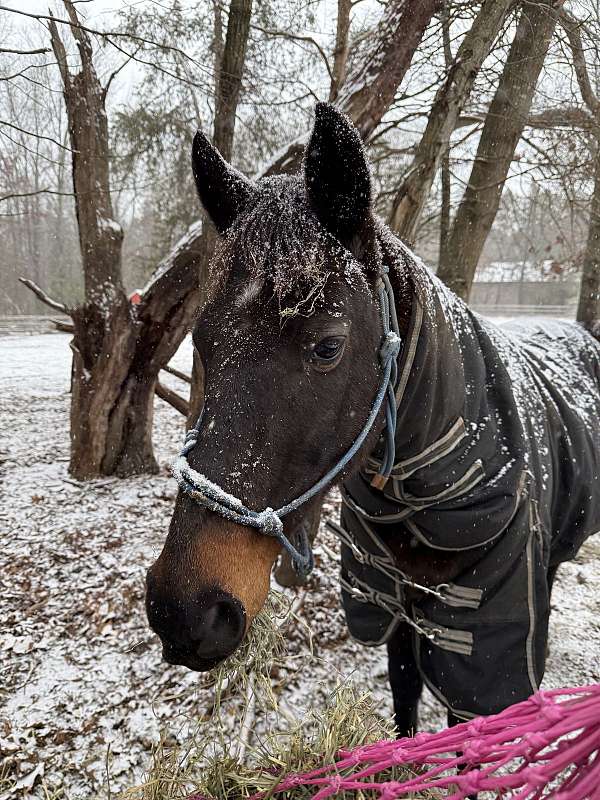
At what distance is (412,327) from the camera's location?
1.45 m

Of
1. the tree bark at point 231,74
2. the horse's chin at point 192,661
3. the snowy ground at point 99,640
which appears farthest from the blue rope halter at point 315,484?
the tree bark at point 231,74

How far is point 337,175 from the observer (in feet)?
4.10

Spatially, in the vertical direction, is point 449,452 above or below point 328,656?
above

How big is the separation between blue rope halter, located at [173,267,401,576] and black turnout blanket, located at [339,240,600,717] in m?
0.09

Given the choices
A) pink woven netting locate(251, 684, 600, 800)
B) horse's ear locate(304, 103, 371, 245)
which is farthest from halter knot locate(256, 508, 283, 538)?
horse's ear locate(304, 103, 371, 245)

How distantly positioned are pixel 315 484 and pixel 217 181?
3.28 ft

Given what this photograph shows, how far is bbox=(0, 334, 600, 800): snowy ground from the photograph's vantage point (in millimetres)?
2385

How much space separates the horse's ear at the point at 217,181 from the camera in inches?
56.9

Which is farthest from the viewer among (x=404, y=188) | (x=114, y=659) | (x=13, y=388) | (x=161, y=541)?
(x=13, y=388)

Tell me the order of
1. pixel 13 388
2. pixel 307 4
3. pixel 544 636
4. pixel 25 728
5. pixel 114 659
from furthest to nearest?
pixel 13 388 → pixel 307 4 → pixel 114 659 → pixel 25 728 → pixel 544 636

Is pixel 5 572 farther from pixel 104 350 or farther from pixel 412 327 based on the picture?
pixel 412 327

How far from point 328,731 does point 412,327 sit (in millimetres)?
1281

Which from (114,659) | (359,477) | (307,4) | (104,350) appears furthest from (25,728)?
(307,4)

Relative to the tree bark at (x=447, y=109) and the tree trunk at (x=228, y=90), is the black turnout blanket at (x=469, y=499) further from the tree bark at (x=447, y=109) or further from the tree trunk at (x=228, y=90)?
the tree trunk at (x=228, y=90)
